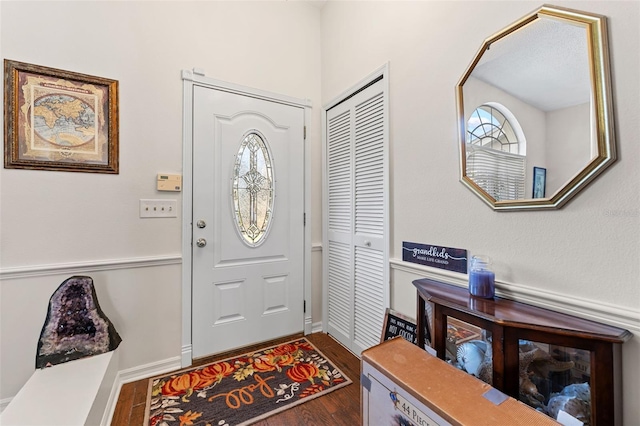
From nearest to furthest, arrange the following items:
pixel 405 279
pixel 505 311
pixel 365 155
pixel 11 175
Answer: pixel 505 311 < pixel 11 175 < pixel 405 279 < pixel 365 155

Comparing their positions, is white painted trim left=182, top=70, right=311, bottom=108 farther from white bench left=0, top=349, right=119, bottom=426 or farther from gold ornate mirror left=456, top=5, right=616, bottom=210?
white bench left=0, top=349, right=119, bottom=426

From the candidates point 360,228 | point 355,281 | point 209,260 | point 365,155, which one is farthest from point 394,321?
point 209,260

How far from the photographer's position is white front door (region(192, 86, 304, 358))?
205 centimetres

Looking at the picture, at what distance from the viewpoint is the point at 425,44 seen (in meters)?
1.54

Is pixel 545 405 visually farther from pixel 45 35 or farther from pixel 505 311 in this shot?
pixel 45 35

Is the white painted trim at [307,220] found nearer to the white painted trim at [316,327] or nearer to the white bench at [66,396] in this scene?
the white painted trim at [316,327]

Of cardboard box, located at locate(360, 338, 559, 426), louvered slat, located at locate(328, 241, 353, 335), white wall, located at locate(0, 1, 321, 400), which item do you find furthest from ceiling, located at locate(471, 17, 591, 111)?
white wall, located at locate(0, 1, 321, 400)

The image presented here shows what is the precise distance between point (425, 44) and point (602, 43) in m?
0.81

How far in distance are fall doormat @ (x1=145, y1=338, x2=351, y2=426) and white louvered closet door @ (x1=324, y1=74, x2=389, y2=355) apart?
1.27 feet

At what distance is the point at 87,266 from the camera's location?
5.58ft

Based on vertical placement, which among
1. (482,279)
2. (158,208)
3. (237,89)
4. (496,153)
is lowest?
(482,279)

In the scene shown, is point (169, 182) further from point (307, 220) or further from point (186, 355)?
point (186, 355)

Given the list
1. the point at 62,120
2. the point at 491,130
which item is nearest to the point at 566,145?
the point at 491,130

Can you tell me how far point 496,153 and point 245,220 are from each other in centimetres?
177
